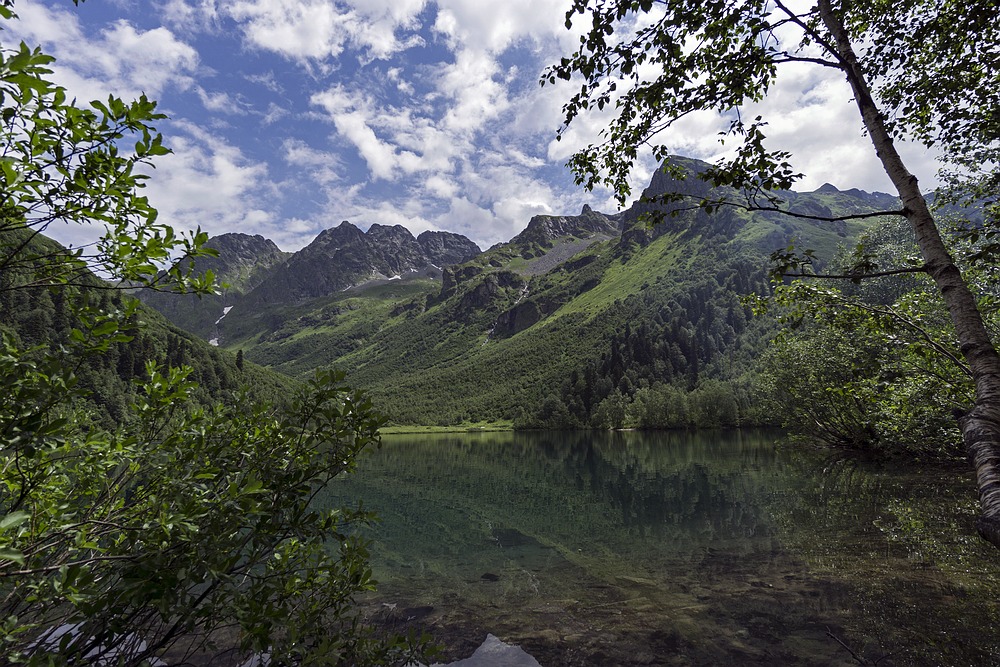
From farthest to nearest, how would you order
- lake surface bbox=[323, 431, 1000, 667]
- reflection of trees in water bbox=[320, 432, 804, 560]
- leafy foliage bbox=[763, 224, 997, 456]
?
reflection of trees in water bbox=[320, 432, 804, 560] < lake surface bbox=[323, 431, 1000, 667] < leafy foliage bbox=[763, 224, 997, 456]

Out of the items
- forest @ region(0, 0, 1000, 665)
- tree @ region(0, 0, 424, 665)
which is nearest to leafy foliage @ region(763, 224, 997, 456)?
forest @ region(0, 0, 1000, 665)

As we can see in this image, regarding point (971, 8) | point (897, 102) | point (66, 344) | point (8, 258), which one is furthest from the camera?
point (897, 102)

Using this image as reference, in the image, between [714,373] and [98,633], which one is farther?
[714,373]

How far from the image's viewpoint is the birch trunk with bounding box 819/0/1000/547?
3.92 metres

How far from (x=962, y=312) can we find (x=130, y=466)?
9.01 meters

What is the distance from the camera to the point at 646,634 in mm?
14094

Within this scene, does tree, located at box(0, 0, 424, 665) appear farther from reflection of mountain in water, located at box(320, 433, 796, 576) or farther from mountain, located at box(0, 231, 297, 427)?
reflection of mountain in water, located at box(320, 433, 796, 576)

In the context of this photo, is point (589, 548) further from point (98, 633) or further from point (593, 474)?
point (593, 474)

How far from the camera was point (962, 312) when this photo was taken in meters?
4.95

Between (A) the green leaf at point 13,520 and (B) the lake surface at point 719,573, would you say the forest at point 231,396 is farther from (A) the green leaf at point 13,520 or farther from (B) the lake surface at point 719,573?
(B) the lake surface at point 719,573

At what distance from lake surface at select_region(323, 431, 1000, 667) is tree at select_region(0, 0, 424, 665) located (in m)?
6.03

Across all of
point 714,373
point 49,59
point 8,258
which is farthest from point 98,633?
point 714,373

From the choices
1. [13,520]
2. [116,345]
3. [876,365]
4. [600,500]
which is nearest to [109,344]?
[116,345]

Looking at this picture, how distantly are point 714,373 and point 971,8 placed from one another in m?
191
